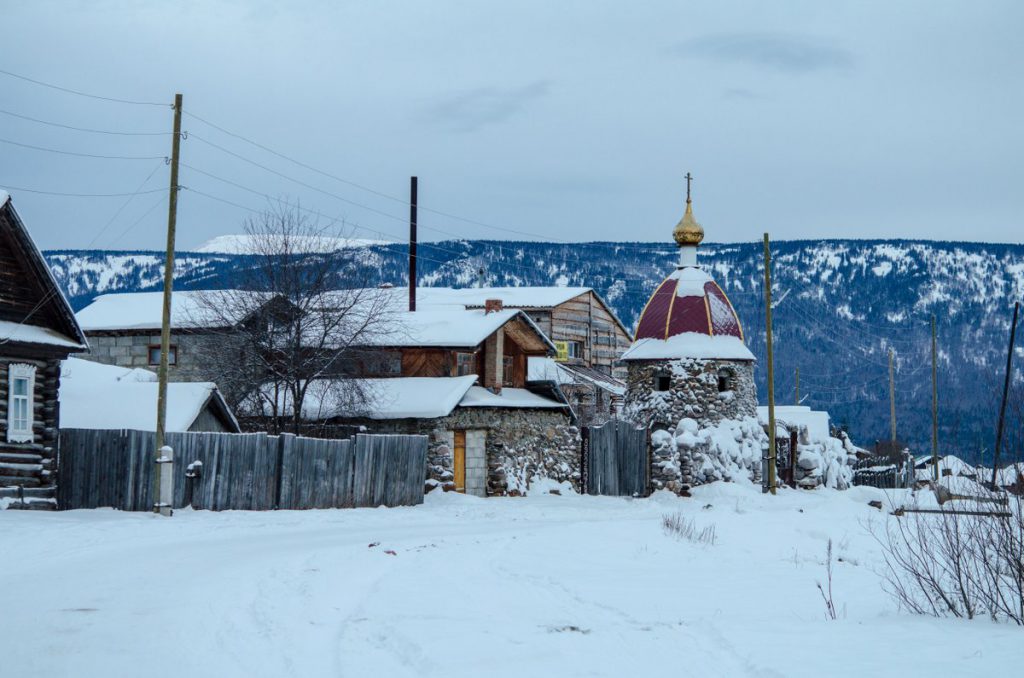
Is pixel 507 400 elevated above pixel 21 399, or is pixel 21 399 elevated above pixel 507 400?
pixel 507 400

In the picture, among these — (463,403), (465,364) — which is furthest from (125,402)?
(465,364)

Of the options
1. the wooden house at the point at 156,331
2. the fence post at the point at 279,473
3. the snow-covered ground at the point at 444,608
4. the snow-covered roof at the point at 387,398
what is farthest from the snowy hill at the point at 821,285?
the snow-covered ground at the point at 444,608

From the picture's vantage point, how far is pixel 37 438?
28.8 m

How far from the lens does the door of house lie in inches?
1623

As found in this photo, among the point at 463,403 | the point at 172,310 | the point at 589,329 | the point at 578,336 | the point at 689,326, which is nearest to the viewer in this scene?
the point at 463,403

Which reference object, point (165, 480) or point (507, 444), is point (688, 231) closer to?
point (507, 444)

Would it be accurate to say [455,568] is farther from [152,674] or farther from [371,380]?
[371,380]

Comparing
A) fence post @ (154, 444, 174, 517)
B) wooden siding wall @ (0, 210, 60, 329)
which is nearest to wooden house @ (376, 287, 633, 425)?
fence post @ (154, 444, 174, 517)

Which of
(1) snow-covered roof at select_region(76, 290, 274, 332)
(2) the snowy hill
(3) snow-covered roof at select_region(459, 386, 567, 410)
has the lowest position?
(3) snow-covered roof at select_region(459, 386, 567, 410)

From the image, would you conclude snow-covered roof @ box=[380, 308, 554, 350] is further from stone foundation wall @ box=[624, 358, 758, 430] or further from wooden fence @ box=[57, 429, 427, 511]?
wooden fence @ box=[57, 429, 427, 511]

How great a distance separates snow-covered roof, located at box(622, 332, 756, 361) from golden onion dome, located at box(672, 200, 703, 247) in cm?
429

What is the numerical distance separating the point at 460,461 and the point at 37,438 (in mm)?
15333

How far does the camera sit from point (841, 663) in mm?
10672

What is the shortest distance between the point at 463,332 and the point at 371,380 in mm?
3275
